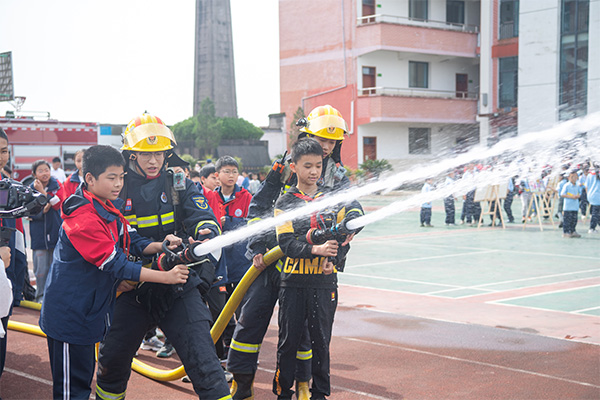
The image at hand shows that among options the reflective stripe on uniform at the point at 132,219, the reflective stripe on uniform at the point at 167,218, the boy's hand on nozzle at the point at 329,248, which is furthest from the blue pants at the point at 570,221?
the reflective stripe on uniform at the point at 132,219

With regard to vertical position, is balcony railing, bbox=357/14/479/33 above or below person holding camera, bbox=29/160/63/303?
above

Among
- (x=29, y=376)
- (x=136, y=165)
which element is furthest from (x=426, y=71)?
(x=136, y=165)

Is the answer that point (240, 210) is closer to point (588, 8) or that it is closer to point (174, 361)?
point (174, 361)

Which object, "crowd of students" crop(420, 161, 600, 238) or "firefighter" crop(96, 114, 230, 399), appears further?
"crowd of students" crop(420, 161, 600, 238)

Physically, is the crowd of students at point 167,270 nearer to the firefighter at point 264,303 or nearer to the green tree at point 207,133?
the firefighter at point 264,303

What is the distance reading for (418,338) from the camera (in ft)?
23.8

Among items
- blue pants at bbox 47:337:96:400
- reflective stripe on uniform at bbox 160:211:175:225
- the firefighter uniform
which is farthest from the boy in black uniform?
blue pants at bbox 47:337:96:400

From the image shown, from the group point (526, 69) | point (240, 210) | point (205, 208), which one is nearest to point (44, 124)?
point (240, 210)

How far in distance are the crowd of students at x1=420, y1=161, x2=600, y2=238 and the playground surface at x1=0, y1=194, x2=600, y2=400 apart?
151 inches

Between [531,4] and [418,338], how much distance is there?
31920 millimetres

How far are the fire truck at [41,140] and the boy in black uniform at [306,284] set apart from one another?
21285 millimetres

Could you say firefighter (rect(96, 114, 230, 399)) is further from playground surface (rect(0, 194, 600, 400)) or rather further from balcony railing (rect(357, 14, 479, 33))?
balcony railing (rect(357, 14, 479, 33))

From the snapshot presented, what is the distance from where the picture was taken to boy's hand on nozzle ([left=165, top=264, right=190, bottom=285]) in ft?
12.4

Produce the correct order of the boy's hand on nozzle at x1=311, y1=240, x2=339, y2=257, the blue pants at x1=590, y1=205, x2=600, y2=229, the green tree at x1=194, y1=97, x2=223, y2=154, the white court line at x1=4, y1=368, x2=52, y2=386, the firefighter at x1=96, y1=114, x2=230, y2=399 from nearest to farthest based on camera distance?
the firefighter at x1=96, y1=114, x2=230, y2=399, the boy's hand on nozzle at x1=311, y1=240, x2=339, y2=257, the white court line at x1=4, y1=368, x2=52, y2=386, the blue pants at x1=590, y1=205, x2=600, y2=229, the green tree at x1=194, y1=97, x2=223, y2=154
